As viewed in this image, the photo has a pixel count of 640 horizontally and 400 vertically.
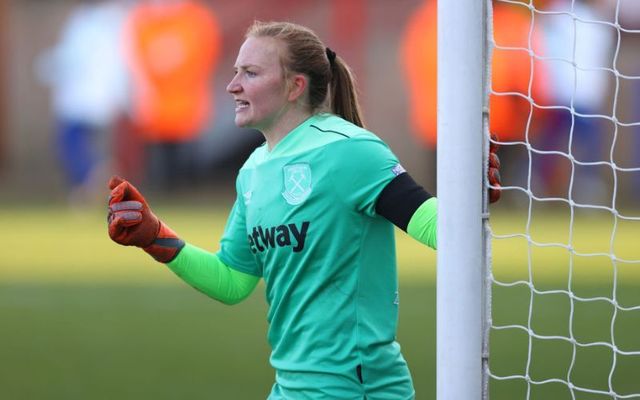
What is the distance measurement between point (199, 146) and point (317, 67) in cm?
1902

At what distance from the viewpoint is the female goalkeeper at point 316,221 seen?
3617 millimetres

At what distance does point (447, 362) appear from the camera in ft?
11.7

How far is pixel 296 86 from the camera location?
3.90 metres

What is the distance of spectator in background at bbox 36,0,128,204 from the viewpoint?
64.4 feet

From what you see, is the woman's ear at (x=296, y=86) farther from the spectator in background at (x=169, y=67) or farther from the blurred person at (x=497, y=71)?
the spectator in background at (x=169, y=67)

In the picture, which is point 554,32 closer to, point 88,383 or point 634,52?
point 634,52

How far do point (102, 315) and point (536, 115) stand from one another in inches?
438

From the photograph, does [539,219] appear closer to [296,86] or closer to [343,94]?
[343,94]

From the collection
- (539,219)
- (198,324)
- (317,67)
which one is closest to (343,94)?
(317,67)

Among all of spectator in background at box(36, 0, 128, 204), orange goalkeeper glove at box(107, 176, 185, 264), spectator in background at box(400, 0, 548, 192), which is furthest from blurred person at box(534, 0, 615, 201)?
orange goalkeeper glove at box(107, 176, 185, 264)

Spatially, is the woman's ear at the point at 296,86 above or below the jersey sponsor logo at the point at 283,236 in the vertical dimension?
above

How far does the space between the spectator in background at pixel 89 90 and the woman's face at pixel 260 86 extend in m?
15.4

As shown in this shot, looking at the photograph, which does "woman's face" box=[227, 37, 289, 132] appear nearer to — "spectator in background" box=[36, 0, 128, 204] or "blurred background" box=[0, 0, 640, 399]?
"blurred background" box=[0, 0, 640, 399]

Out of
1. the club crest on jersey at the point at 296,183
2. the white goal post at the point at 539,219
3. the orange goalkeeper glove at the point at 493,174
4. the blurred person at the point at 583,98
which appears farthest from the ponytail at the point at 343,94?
the blurred person at the point at 583,98
